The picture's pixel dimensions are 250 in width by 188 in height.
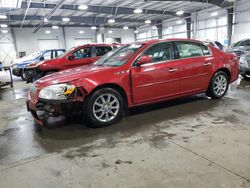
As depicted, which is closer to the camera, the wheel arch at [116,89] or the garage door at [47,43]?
the wheel arch at [116,89]

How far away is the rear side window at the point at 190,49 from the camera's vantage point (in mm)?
4307

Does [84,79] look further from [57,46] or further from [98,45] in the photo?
[57,46]

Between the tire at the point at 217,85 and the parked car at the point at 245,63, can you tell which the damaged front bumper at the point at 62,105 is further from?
the parked car at the point at 245,63

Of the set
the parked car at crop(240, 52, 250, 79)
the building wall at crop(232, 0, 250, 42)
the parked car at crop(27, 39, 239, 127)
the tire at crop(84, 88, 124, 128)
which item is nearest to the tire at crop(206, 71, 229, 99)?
the parked car at crop(27, 39, 239, 127)

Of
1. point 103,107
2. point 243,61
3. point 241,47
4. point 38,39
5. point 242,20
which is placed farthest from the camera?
point 38,39

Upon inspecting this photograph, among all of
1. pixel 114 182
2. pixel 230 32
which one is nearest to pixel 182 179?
pixel 114 182

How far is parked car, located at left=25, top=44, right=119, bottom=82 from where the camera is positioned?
726cm

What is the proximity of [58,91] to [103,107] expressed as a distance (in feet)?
2.42

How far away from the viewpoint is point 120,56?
13.6 ft

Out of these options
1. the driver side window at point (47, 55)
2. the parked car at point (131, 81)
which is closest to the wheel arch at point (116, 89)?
the parked car at point (131, 81)

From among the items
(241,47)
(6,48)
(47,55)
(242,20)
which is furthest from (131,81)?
(6,48)

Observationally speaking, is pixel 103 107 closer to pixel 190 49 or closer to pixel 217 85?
pixel 190 49

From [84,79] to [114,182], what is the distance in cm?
175

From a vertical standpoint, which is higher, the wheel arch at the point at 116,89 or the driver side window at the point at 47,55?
the driver side window at the point at 47,55
